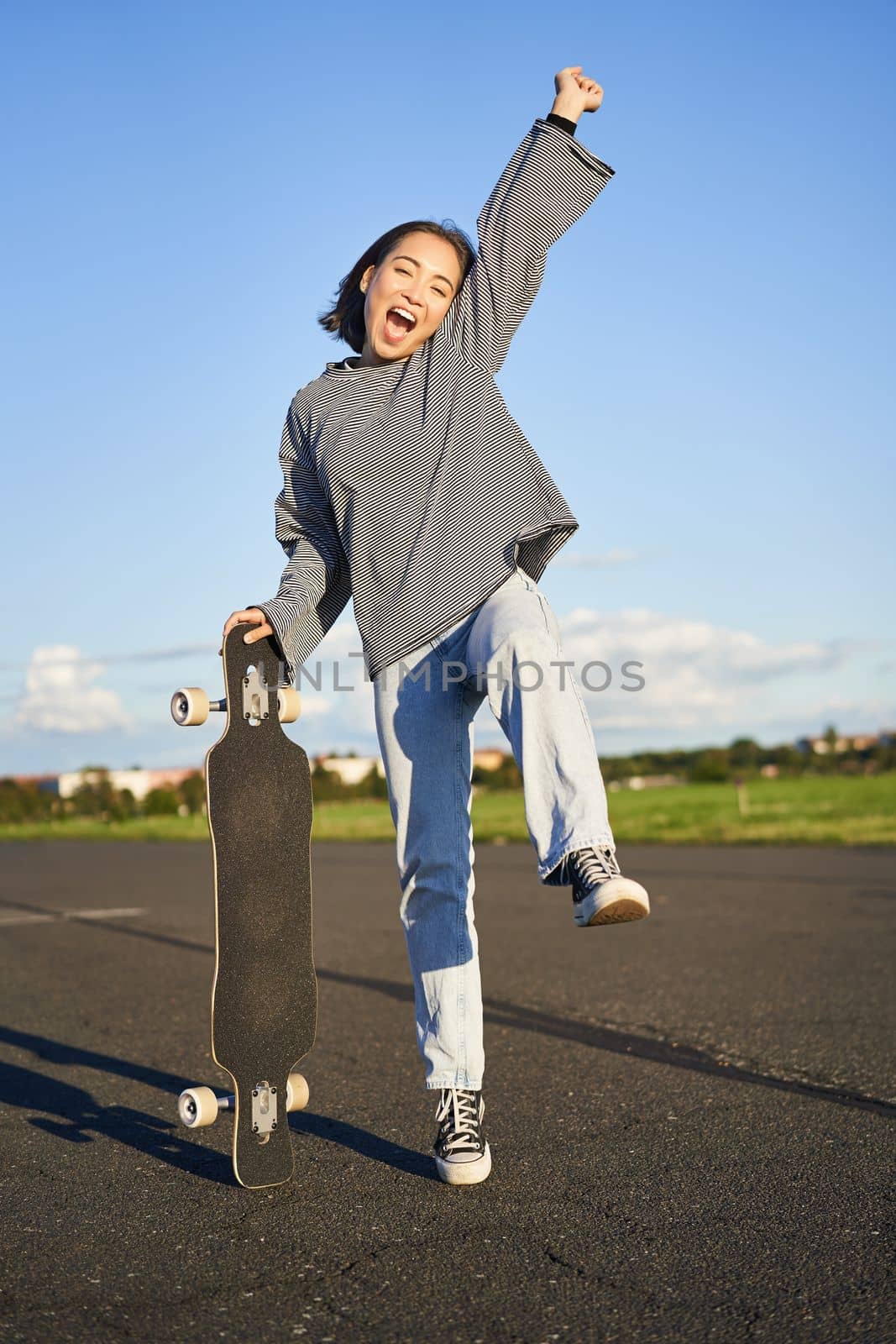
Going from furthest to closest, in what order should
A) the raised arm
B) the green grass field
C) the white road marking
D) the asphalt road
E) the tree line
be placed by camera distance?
the tree line, the green grass field, the white road marking, the raised arm, the asphalt road

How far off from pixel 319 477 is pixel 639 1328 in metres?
2.16

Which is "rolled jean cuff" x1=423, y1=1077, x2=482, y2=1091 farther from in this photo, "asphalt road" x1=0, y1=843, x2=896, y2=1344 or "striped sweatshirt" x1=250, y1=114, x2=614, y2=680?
"striped sweatshirt" x1=250, y1=114, x2=614, y2=680

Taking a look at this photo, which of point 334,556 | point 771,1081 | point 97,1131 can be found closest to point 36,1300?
point 97,1131

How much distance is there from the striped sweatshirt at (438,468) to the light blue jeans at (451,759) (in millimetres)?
83

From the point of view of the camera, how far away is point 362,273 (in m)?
3.55

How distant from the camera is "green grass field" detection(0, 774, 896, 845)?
1988 centimetres

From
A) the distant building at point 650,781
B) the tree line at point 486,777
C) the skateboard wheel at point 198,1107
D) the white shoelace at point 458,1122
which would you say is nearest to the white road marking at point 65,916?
the tree line at point 486,777

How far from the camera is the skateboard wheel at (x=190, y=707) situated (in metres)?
3.05

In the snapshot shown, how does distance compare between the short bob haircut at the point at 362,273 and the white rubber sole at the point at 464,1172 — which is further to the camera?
the short bob haircut at the point at 362,273

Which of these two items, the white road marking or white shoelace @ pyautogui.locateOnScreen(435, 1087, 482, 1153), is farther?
the white road marking

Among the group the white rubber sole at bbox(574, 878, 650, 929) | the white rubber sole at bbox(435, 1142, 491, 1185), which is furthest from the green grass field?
the white rubber sole at bbox(574, 878, 650, 929)

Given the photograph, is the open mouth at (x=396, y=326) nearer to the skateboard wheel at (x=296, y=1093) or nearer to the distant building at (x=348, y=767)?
the skateboard wheel at (x=296, y=1093)

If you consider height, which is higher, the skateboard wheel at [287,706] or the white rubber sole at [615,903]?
the skateboard wheel at [287,706]

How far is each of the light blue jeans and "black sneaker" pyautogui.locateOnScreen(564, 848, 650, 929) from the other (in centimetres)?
18
